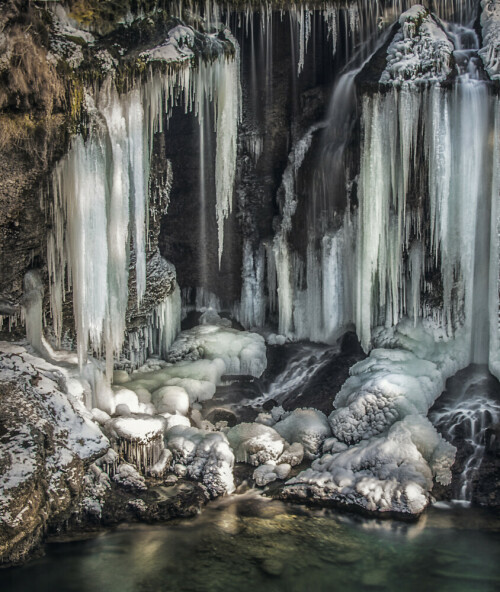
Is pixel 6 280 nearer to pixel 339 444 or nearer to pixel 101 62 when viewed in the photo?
pixel 101 62

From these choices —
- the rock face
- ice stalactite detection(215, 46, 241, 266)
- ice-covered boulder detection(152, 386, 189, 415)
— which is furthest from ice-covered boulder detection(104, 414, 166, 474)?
ice stalactite detection(215, 46, 241, 266)

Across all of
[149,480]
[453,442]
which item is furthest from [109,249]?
[453,442]

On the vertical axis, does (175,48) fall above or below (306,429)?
above

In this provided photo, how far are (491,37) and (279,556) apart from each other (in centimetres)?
928

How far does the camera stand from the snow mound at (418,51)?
12023 mm

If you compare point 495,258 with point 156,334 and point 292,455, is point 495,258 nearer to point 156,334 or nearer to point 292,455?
point 292,455

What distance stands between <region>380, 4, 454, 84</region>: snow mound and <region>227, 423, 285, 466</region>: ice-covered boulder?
6.26 meters

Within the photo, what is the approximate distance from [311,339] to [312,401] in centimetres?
221

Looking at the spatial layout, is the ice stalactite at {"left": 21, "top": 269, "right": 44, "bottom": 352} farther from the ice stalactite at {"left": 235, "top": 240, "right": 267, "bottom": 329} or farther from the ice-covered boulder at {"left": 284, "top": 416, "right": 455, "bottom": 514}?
the ice stalactite at {"left": 235, "top": 240, "right": 267, "bottom": 329}

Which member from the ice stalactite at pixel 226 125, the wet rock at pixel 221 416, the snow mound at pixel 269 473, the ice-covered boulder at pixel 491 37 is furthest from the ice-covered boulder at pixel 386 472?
the ice-covered boulder at pixel 491 37

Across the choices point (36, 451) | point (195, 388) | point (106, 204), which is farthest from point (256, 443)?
point (106, 204)

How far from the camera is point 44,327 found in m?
11.9

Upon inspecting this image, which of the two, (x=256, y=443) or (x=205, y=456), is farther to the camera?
(x=256, y=443)

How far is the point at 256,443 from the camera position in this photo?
35.8ft
